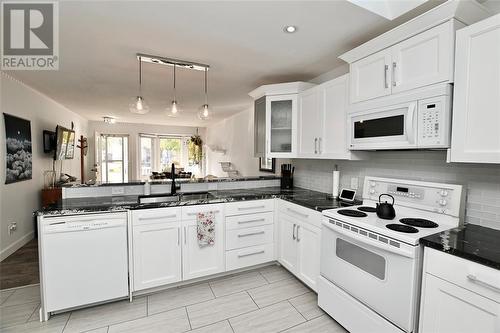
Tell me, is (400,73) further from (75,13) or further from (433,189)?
(75,13)

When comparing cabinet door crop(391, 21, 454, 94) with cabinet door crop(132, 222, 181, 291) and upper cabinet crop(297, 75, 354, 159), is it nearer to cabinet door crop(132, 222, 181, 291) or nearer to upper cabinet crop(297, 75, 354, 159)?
upper cabinet crop(297, 75, 354, 159)

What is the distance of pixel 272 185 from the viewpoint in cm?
345

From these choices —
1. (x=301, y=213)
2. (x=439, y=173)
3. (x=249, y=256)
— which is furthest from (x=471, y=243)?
(x=249, y=256)

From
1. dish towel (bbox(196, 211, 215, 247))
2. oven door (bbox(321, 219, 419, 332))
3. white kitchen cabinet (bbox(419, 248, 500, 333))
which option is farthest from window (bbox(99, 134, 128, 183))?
white kitchen cabinet (bbox(419, 248, 500, 333))

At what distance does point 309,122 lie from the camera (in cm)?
270

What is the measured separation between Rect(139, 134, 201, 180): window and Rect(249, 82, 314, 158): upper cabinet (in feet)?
18.9

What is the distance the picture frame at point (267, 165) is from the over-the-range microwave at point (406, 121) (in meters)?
A: 2.08

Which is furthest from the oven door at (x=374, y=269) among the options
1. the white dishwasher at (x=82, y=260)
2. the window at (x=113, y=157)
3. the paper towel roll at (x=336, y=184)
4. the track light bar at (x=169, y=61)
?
the window at (x=113, y=157)

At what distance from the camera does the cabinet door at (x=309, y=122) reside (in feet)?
8.45

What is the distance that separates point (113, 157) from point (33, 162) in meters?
4.08

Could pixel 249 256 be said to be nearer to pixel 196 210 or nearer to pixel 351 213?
pixel 196 210

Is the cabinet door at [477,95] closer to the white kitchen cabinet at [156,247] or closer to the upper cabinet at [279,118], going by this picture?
the upper cabinet at [279,118]

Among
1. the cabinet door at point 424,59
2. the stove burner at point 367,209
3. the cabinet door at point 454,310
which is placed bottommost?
the cabinet door at point 454,310

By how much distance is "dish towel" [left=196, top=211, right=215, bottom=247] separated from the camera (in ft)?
7.66
